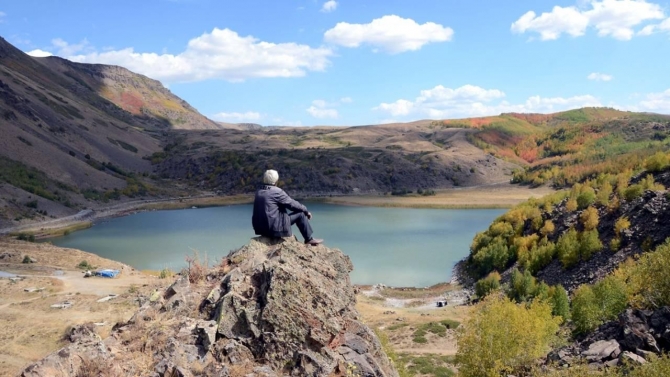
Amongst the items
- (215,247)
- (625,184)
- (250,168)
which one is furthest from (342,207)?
(625,184)

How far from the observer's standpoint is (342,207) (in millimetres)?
102250

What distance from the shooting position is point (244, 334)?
7598mm

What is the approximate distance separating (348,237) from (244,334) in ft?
195

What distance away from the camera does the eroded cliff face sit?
7.06m

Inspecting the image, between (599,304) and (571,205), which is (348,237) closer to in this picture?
(571,205)

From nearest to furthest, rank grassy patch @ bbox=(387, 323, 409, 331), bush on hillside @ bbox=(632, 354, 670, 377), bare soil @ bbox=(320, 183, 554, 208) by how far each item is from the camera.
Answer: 1. bush on hillside @ bbox=(632, 354, 670, 377)
2. grassy patch @ bbox=(387, 323, 409, 331)
3. bare soil @ bbox=(320, 183, 554, 208)

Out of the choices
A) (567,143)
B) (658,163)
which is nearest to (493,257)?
(658,163)

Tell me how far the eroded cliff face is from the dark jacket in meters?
0.91

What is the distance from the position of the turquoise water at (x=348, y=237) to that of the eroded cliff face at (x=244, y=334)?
3430 cm

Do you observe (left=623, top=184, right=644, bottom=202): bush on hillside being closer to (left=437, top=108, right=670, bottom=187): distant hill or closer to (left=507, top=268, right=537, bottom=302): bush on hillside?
(left=507, top=268, right=537, bottom=302): bush on hillside

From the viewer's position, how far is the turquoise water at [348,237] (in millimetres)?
51812

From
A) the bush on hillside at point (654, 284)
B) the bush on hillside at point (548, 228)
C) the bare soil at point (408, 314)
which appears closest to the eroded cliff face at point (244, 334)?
the bush on hillside at point (654, 284)

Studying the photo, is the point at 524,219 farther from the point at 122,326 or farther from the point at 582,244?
the point at 122,326

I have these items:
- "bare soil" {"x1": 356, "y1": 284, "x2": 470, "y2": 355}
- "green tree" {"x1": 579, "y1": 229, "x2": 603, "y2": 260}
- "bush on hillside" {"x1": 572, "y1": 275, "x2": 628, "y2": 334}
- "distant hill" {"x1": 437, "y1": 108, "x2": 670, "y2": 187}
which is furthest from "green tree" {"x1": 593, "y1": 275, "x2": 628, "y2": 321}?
"distant hill" {"x1": 437, "y1": 108, "x2": 670, "y2": 187}
